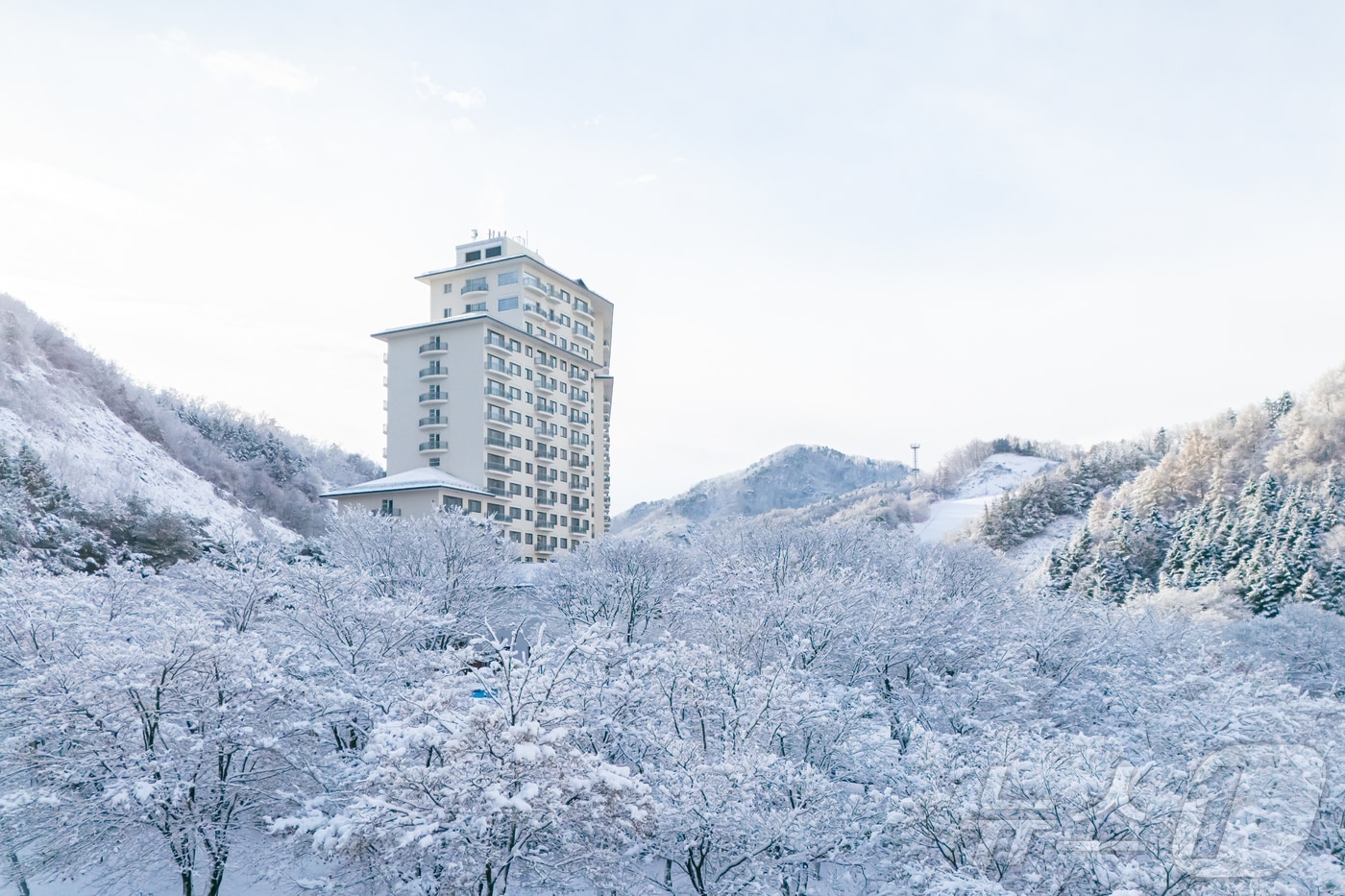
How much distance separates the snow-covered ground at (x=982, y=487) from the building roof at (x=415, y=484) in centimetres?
10323

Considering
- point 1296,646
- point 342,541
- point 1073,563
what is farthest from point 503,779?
point 1073,563

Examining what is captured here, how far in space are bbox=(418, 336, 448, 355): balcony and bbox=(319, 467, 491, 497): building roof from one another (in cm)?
1022

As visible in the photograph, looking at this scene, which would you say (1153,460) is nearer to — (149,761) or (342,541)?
(342,541)

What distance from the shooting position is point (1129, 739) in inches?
1128

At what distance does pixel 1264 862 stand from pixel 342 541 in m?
47.3

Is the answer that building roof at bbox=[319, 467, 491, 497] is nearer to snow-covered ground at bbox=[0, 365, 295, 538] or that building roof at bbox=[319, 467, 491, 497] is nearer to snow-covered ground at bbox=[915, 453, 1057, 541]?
snow-covered ground at bbox=[0, 365, 295, 538]

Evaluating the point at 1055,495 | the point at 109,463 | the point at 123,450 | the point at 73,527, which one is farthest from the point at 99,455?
the point at 1055,495

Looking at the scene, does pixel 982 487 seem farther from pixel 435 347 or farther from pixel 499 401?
pixel 435 347

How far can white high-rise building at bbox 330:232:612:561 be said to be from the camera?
230 feet

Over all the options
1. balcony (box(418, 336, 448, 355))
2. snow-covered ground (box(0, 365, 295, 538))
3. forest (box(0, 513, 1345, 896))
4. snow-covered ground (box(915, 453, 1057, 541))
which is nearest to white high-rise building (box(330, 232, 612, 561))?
balcony (box(418, 336, 448, 355))

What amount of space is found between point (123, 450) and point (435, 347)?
29.7 m

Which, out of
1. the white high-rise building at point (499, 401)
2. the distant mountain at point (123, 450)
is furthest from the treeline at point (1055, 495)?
the distant mountain at point (123, 450)

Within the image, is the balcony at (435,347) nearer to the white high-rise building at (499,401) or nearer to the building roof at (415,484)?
the white high-rise building at (499,401)

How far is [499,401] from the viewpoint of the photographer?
71.8 meters
